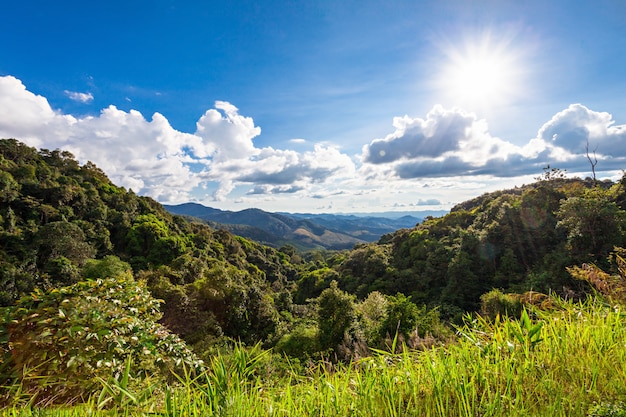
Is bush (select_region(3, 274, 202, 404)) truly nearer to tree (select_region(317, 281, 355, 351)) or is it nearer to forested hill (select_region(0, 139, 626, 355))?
forested hill (select_region(0, 139, 626, 355))

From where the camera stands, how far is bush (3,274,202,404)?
6.95 feet

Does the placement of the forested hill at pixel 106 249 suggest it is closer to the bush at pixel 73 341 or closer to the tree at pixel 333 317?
the tree at pixel 333 317

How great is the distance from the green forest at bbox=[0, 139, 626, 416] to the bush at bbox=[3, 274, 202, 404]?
0.06 feet

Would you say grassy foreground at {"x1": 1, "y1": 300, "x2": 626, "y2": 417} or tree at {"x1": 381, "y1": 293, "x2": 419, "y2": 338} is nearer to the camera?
grassy foreground at {"x1": 1, "y1": 300, "x2": 626, "y2": 417}

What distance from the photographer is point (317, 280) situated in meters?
49.2

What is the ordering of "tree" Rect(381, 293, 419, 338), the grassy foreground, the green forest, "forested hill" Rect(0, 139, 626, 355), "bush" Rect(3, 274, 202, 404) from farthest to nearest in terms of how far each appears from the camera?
1. "forested hill" Rect(0, 139, 626, 355)
2. "tree" Rect(381, 293, 419, 338)
3. "bush" Rect(3, 274, 202, 404)
4. the green forest
5. the grassy foreground

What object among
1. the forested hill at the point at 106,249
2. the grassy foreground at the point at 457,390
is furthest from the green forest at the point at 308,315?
the forested hill at the point at 106,249

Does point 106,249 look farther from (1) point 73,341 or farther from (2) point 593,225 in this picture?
(2) point 593,225

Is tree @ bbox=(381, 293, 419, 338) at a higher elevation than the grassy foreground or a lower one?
lower

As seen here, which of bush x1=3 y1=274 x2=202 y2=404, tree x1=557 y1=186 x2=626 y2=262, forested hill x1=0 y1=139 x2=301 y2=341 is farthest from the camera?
forested hill x1=0 y1=139 x2=301 y2=341

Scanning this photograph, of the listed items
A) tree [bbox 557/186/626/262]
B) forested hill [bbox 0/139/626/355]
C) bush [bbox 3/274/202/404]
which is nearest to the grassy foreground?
bush [bbox 3/274/202/404]

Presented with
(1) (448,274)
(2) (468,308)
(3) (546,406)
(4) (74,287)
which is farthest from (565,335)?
(1) (448,274)

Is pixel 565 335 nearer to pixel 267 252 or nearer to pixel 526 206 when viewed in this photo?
pixel 526 206

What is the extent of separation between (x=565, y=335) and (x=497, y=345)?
48 centimetres
